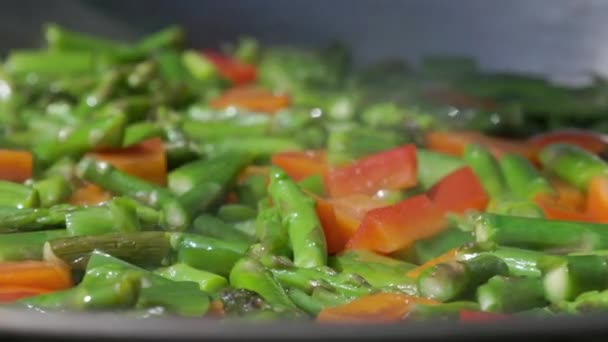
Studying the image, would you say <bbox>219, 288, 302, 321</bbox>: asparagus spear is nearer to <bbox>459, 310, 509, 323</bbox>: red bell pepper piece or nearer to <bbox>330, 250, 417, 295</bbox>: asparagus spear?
<bbox>330, 250, 417, 295</bbox>: asparagus spear

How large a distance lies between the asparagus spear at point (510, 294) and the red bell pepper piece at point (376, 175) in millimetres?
888

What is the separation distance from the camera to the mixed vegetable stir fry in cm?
281

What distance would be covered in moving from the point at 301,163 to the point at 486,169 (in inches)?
29.3

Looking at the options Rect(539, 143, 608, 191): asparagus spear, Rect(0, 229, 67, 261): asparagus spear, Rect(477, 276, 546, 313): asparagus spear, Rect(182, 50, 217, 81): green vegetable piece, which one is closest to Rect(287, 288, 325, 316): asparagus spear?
Rect(477, 276, 546, 313): asparagus spear

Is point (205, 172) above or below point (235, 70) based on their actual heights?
below

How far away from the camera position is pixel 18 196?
3.46m

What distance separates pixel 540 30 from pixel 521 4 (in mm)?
199

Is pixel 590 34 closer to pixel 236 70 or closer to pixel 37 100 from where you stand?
pixel 236 70

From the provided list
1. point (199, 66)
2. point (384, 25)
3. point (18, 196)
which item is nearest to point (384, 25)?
point (384, 25)

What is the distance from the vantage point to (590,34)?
230 inches

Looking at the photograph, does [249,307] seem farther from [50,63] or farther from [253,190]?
[50,63]

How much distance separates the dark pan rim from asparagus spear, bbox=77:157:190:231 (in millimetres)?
1597

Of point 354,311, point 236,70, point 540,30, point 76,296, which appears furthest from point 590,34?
point 76,296

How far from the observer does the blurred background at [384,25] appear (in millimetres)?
5852
